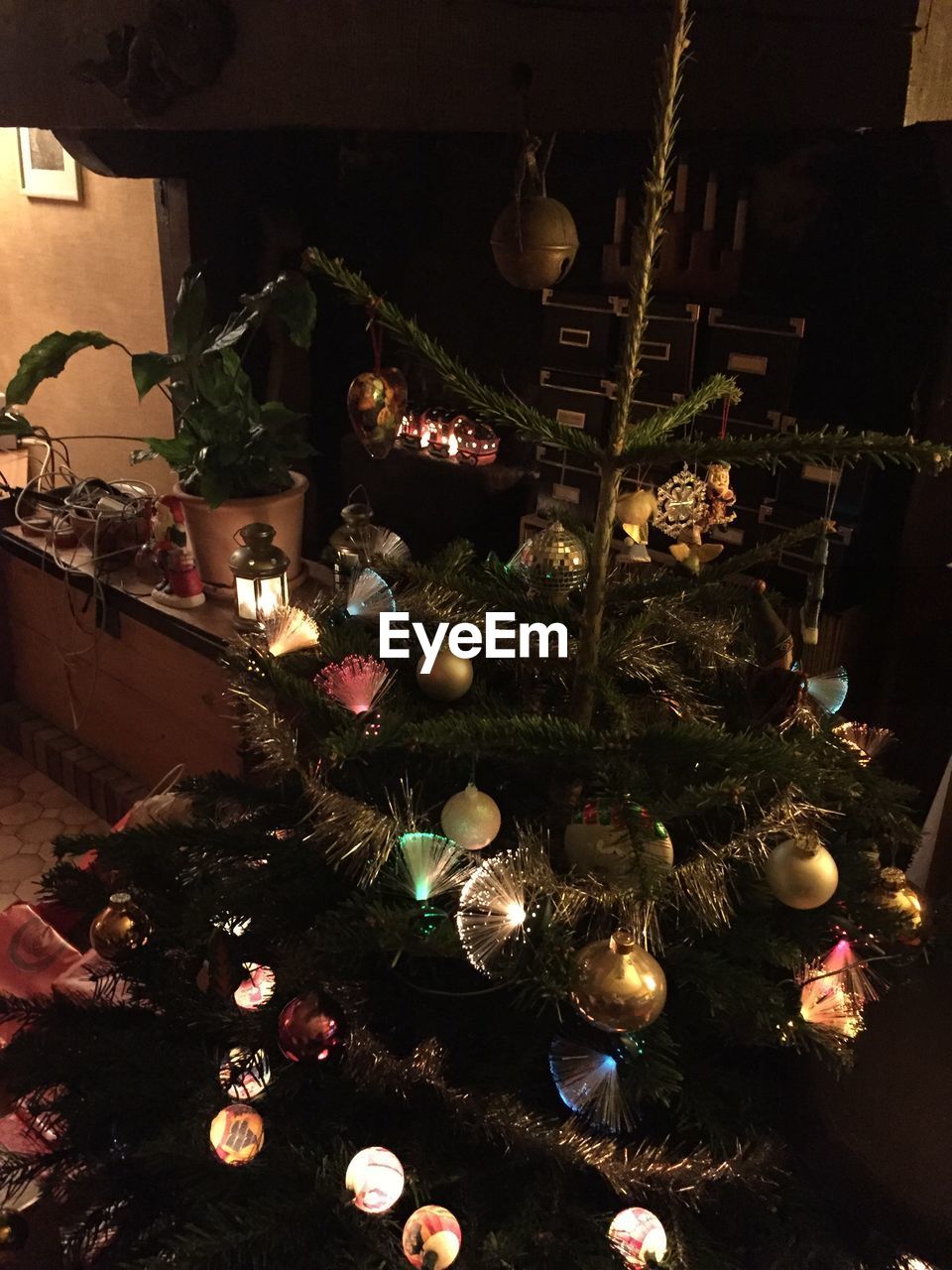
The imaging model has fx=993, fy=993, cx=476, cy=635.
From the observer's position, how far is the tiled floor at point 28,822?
171cm

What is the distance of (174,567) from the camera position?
5.24 feet

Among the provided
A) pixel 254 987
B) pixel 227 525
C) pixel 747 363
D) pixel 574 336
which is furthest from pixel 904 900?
pixel 227 525

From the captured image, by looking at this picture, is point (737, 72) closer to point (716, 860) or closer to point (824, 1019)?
point (716, 860)

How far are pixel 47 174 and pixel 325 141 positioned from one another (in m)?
1.34

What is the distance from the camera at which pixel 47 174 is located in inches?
108

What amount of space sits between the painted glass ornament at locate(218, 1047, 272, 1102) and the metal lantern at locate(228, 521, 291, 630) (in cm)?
73

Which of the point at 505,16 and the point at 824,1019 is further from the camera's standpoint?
the point at 505,16

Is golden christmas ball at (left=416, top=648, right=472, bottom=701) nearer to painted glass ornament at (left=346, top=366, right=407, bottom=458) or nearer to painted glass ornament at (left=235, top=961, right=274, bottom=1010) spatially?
painted glass ornament at (left=235, top=961, right=274, bottom=1010)

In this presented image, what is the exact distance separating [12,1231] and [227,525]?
1081 millimetres

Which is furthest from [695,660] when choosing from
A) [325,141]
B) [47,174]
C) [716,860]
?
[47,174]

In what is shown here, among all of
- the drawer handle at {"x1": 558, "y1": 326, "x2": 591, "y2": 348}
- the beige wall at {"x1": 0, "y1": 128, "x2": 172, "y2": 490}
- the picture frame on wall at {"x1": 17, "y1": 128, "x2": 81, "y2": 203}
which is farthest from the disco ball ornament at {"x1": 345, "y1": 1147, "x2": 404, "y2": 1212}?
the picture frame on wall at {"x1": 17, "y1": 128, "x2": 81, "y2": 203}

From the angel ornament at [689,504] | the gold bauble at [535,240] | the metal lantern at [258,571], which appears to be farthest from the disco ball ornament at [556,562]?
the metal lantern at [258,571]

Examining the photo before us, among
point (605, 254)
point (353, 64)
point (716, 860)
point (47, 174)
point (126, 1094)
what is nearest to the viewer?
point (716, 860)

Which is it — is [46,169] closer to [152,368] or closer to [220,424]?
[152,368]
